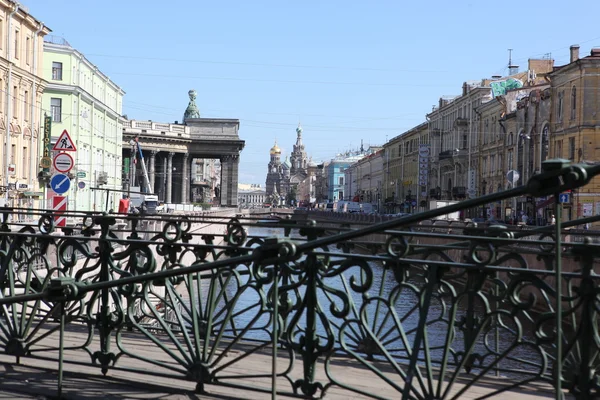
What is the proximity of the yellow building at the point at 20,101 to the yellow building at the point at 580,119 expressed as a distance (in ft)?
78.8

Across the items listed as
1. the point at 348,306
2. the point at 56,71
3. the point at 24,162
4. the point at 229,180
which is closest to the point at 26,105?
the point at 24,162

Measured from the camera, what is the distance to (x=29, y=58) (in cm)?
4081

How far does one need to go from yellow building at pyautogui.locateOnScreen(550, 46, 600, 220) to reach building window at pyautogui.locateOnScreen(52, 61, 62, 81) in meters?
28.0

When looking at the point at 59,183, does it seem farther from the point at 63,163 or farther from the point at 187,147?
the point at 187,147

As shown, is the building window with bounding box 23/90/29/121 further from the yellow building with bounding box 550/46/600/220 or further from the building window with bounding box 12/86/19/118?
the yellow building with bounding box 550/46/600/220

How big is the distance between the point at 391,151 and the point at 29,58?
70.0 metres

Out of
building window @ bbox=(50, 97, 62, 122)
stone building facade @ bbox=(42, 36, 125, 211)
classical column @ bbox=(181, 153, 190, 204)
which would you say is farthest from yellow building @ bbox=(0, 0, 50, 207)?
classical column @ bbox=(181, 153, 190, 204)

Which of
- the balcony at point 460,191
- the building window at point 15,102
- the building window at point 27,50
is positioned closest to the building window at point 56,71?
the building window at point 27,50

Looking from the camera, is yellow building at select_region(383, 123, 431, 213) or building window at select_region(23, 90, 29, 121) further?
yellow building at select_region(383, 123, 431, 213)

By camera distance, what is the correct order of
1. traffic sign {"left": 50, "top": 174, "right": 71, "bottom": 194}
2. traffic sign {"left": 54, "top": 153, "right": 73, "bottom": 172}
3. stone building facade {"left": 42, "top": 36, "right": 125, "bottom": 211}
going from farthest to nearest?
stone building facade {"left": 42, "top": 36, "right": 125, "bottom": 211}
traffic sign {"left": 54, "top": 153, "right": 73, "bottom": 172}
traffic sign {"left": 50, "top": 174, "right": 71, "bottom": 194}

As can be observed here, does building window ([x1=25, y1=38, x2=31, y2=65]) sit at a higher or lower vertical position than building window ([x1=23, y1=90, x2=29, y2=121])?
higher

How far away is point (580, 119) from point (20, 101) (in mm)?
25575

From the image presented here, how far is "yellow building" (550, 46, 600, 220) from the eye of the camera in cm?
3844

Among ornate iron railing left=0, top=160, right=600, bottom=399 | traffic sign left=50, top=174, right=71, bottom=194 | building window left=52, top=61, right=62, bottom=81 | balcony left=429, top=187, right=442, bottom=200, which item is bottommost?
ornate iron railing left=0, top=160, right=600, bottom=399
